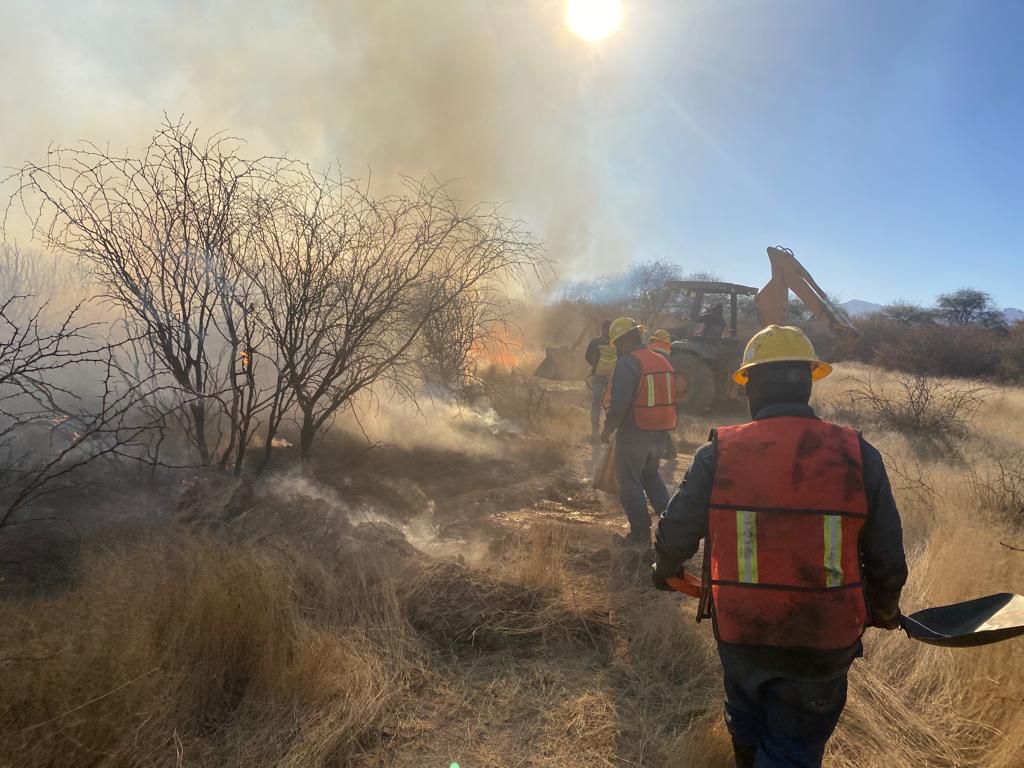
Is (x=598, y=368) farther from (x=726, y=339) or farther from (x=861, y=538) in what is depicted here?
(x=861, y=538)

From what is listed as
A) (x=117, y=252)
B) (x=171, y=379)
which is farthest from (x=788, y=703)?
(x=171, y=379)

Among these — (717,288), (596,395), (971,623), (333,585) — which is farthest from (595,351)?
(971,623)

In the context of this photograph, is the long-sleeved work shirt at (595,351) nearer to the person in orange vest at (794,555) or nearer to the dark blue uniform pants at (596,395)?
the dark blue uniform pants at (596,395)

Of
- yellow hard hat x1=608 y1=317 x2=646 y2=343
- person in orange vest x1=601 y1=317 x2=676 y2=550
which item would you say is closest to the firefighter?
yellow hard hat x1=608 y1=317 x2=646 y2=343

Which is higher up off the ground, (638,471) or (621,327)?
(621,327)

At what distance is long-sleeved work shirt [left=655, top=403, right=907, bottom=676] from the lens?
5.75 feet

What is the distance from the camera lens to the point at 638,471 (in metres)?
4.60

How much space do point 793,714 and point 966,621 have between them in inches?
30.2

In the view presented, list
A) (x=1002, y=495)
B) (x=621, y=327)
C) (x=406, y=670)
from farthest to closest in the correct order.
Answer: (x=1002, y=495) < (x=621, y=327) < (x=406, y=670)

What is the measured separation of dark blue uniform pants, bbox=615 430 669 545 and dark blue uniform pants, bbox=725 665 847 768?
2.67 meters

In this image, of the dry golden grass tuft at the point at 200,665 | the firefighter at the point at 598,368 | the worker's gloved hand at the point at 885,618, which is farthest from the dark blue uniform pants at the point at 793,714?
the firefighter at the point at 598,368

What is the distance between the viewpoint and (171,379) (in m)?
5.66

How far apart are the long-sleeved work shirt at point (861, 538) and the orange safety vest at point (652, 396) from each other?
246cm

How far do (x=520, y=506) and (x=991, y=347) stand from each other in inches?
938
